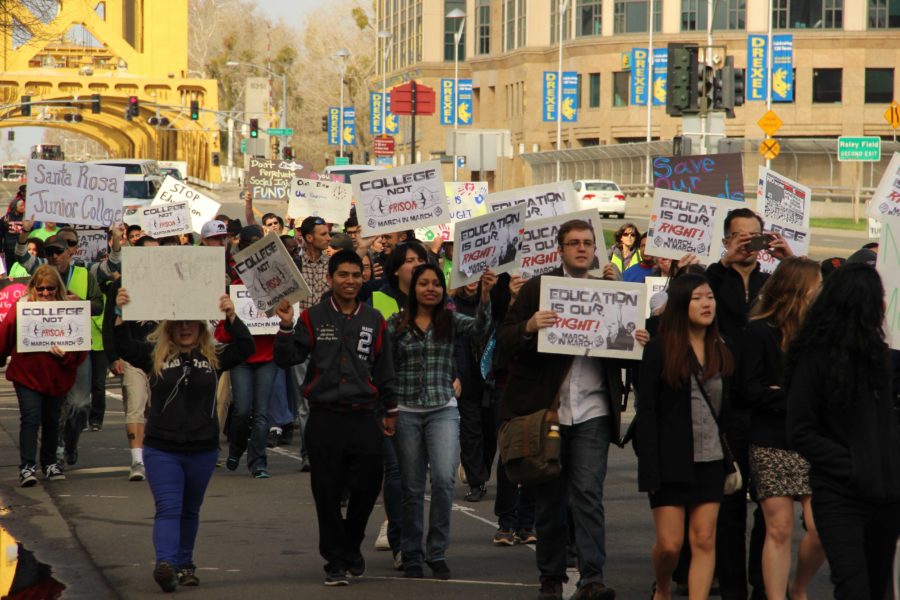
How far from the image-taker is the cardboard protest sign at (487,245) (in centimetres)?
897

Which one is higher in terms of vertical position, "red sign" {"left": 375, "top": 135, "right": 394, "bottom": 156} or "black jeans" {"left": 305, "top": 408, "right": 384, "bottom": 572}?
"red sign" {"left": 375, "top": 135, "right": 394, "bottom": 156}

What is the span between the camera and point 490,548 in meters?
9.30

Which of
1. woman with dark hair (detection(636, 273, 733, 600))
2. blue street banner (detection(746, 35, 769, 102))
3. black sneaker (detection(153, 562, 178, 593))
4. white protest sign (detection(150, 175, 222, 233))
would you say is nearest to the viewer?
woman with dark hair (detection(636, 273, 733, 600))

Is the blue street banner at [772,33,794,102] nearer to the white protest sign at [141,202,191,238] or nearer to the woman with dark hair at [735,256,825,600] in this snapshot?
the white protest sign at [141,202,191,238]

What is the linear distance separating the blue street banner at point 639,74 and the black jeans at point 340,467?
63385 mm

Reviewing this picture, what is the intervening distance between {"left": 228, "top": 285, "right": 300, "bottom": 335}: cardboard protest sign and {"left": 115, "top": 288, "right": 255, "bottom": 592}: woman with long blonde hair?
381cm

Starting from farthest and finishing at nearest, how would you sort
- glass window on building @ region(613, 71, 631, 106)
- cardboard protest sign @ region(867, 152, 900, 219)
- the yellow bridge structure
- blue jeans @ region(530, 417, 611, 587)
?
the yellow bridge structure, glass window on building @ region(613, 71, 631, 106), cardboard protest sign @ region(867, 152, 900, 219), blue jeans @ region(530, 417, 611, 587)

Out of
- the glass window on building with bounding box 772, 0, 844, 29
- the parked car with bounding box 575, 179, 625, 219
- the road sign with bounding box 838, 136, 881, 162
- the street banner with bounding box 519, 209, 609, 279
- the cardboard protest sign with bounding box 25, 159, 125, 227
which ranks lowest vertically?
the street banner with bounding box 519, 209, 609, 279

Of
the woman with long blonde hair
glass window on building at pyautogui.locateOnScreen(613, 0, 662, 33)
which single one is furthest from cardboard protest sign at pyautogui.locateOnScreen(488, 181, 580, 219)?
glass window on building at pyautogui.locateOnScreen(613, 0, 662, 33)

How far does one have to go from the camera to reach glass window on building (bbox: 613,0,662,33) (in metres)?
81.1

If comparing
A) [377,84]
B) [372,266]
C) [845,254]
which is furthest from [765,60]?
[372,266]

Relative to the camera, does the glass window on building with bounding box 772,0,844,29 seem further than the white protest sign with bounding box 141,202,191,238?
Yes

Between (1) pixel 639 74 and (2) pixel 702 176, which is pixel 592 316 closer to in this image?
(2) pixel 702 176

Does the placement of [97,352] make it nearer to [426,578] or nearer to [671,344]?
[426,578]
